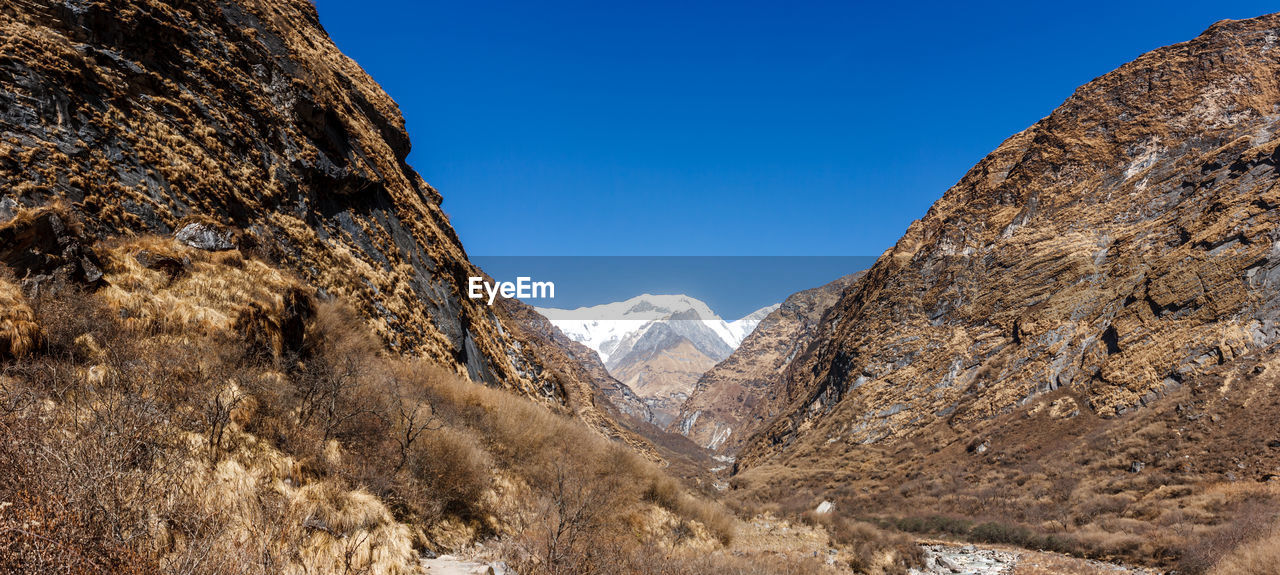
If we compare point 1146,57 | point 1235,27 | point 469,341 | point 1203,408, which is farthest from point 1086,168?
point 469,341

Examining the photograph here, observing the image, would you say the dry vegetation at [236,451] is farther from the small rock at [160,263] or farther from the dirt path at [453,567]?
the dirt path at [453,567]

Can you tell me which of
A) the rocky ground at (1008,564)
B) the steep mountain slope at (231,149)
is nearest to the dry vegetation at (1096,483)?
the rocky ground at (1008,564)

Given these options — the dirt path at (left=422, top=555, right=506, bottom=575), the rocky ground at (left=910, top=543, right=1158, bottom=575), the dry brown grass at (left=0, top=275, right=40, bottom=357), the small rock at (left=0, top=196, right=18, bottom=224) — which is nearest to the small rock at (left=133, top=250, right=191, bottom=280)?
the small rock at (left=0, top=196, right=18, bottom=224)

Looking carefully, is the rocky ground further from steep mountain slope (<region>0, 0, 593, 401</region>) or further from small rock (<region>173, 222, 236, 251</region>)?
small rock (<region>173, 222, 236, 251</region>)

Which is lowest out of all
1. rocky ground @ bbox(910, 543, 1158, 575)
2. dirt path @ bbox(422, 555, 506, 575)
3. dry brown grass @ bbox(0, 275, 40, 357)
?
rocky ground @ bbox(910, 543, 1158, 575)

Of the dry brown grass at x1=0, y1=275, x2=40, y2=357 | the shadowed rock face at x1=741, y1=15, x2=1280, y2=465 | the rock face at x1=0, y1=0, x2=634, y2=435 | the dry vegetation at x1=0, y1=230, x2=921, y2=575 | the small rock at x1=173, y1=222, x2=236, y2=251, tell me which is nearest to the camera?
the dry vegetation at x1=0, y1=230, x2=921, y2=575

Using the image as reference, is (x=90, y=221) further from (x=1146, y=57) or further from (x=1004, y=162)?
(x=1146, y=57)

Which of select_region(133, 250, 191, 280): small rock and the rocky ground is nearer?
select_region(133, 250, 191, 280): small rock
